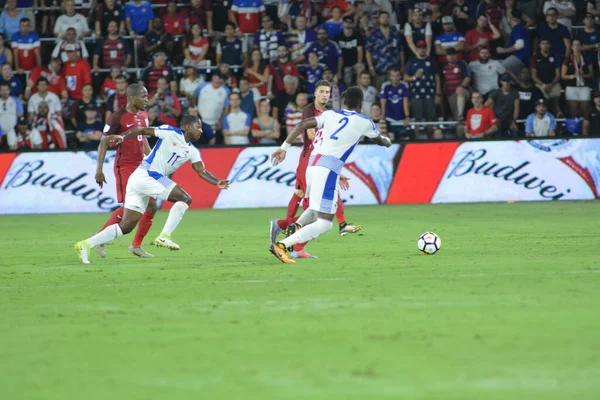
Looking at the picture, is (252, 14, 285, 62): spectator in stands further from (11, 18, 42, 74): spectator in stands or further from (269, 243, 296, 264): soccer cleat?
(269, 243, 296, 264): soccer cleat

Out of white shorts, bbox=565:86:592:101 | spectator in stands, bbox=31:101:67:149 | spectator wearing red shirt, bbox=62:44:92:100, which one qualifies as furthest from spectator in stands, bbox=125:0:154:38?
white shorts, bbox=565:86:592:101

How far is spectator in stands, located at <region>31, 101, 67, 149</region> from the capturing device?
22188 millimetres

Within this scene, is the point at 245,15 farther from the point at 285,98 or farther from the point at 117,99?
the point at 117,99

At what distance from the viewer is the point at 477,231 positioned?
15.1 metres

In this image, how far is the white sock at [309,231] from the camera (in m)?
10.8

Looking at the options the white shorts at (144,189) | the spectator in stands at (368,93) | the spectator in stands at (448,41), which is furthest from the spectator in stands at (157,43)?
the white shorts at (144,189)

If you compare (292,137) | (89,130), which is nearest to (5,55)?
(89,130)

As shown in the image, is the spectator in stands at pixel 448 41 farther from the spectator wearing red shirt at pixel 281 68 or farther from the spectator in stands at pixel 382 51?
the spectator wearing red shirt at pixel 281 68

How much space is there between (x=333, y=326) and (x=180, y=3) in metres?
20.2

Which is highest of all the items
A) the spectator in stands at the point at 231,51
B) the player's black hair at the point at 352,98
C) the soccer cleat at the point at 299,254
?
the player's black hair at the point at 352,98

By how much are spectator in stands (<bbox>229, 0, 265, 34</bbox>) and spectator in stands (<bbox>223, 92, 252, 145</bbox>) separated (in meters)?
3.12

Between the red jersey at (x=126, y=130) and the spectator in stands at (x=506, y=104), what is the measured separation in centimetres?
1157

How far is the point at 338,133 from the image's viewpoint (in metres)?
11.0

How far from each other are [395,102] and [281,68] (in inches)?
109
